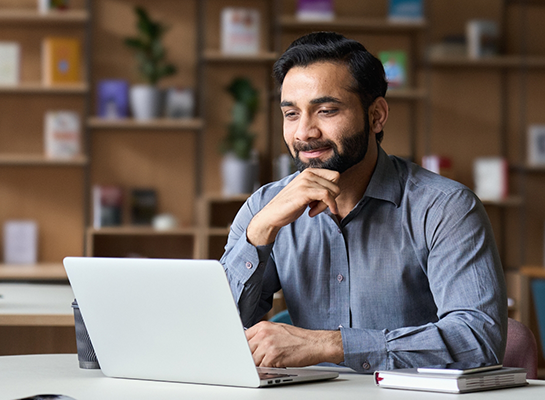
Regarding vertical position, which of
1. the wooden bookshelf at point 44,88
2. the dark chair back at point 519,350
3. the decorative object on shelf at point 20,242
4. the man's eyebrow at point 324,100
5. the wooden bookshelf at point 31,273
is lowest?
the wooden bookshelf at point 31,273

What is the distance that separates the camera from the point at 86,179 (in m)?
4.62

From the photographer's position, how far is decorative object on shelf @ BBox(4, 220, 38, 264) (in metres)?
4.53

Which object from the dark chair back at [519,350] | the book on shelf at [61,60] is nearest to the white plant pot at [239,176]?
the book on shelf at [61,60]

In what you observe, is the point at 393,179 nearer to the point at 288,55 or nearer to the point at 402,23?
the point at 288,55

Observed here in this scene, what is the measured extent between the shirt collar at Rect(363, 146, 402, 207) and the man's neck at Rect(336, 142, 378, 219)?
4 centimetres

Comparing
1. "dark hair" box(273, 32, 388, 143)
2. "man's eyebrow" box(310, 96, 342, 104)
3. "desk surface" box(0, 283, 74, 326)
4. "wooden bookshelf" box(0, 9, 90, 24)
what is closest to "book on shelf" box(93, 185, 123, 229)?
"wooden bookshelf" box(0, 9, 90, 24)

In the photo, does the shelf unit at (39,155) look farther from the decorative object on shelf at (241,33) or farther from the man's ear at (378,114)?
the man's ear at (378,114)

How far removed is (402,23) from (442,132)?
80 cm

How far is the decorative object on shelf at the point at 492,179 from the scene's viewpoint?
15.3ft

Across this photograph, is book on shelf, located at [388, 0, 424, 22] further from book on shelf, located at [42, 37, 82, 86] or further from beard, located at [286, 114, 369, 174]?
beard, located at [286, 114, 369, 174]

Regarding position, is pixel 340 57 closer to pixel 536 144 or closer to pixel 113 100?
pixel 113 100

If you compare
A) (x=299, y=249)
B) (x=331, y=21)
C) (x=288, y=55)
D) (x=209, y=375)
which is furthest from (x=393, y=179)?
(x=331, y=21)

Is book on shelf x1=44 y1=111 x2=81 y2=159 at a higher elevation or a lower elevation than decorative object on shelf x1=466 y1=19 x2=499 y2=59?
lower

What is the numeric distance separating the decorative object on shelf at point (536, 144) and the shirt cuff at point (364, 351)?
3788 millimetres
